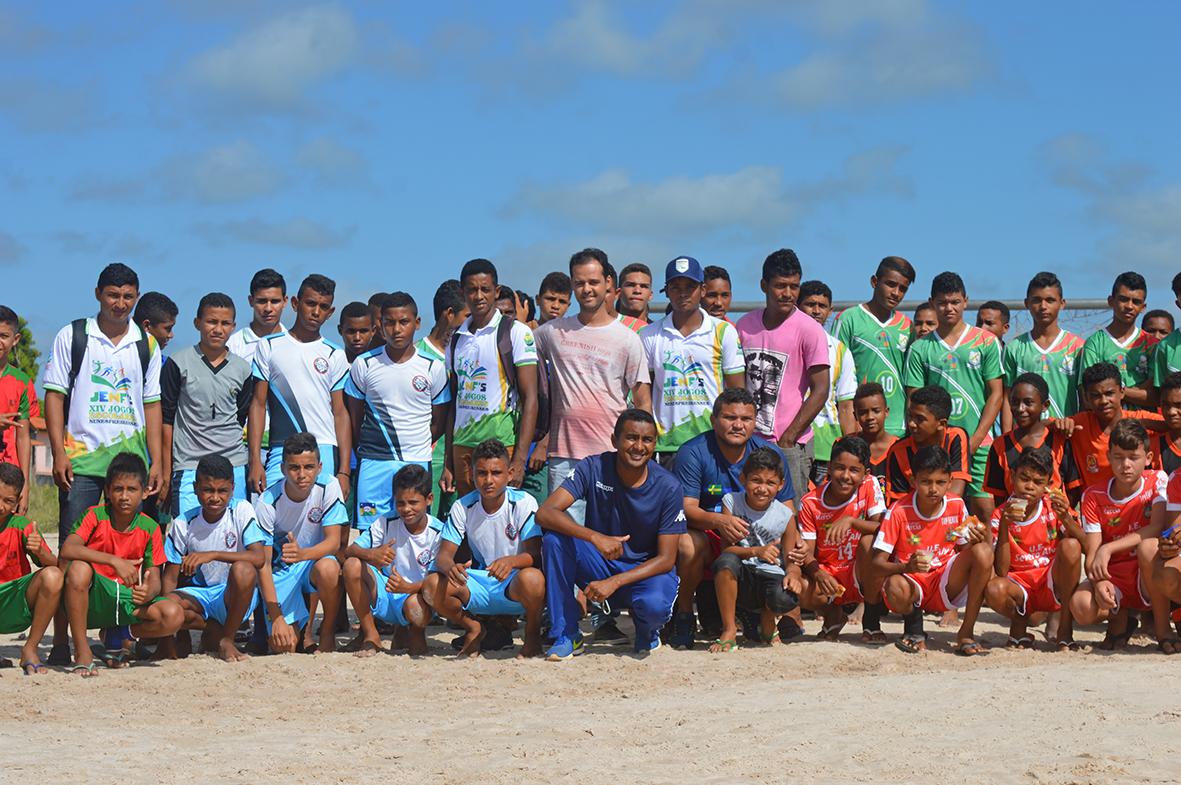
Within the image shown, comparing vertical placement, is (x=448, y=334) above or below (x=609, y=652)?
above

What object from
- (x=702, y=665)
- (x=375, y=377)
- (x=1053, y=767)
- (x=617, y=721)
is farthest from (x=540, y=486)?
(x=1053, y=767)

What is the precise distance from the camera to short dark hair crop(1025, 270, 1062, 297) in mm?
9422

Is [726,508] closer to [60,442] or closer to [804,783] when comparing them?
[804,783]

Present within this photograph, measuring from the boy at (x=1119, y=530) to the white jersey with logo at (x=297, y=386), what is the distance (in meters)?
4.62

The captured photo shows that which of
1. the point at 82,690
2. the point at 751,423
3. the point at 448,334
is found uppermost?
the point at 448,334

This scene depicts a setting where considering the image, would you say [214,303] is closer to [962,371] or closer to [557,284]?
[557,284]

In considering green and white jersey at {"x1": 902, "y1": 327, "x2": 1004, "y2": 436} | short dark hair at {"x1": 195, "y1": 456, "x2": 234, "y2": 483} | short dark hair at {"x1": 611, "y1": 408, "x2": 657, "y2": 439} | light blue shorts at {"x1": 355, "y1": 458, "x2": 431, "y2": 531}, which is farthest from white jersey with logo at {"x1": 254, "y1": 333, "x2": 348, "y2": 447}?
green and white jersey at {"x1": 902, "y1": 327, "x2": 1004, "y2": 436}

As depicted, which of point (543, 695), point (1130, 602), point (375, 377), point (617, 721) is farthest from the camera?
point (375, 377)

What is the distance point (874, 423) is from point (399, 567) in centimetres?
313

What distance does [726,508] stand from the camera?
7926 millimetres

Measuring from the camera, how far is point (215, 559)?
761cm

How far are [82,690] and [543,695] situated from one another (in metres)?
2.37

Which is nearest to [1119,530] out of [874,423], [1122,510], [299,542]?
[1122,510]

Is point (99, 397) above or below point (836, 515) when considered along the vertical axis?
above
